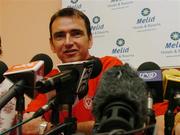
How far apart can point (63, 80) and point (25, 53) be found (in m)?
2.50

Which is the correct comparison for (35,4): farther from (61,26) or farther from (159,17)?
(61,26)

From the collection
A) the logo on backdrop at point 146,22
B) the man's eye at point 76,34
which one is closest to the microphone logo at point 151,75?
the man's eye at point 76,34

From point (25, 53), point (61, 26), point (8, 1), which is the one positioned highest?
point (8, 1)

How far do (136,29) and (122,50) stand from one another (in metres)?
0.20

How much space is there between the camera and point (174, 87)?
1155 mm

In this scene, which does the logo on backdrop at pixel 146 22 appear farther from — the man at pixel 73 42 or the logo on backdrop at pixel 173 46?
the man at pixel 73 42

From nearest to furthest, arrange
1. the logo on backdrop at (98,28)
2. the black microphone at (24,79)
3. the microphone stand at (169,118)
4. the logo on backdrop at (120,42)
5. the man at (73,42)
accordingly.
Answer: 1. the black microphone at (24,79)
2. the microphone stand at (169,118)
3. the man at (73,42)
4. the logo on backdrop at (120,42)
5. the logo on backdrop at (98,28)

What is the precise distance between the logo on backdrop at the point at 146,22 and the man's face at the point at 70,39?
3.03ft

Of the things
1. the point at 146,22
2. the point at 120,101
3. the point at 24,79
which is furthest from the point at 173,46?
the point at 120,101

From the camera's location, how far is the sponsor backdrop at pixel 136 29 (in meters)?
2.69

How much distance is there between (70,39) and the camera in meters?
1.97

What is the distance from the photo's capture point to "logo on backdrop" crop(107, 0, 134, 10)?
2.96 metres

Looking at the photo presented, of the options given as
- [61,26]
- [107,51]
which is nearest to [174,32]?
[107,51]

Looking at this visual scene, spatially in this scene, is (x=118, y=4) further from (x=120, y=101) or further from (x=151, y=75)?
(x=120, y=101)
